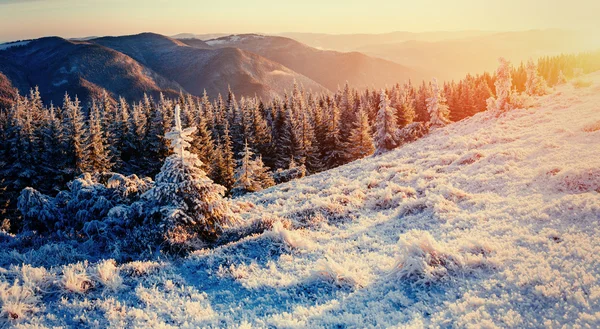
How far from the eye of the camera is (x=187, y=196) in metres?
11.8

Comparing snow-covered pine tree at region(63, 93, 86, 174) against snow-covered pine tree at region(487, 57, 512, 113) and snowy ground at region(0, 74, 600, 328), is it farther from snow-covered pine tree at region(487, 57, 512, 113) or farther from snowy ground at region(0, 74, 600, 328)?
snow-covered pine tree at region(487, 57, 512, 113)

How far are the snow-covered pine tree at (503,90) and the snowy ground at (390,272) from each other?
2363 cm

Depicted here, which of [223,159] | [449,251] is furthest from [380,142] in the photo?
[449,251]

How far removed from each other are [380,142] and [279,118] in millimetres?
26824

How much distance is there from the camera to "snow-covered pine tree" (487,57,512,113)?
34938 millimetres

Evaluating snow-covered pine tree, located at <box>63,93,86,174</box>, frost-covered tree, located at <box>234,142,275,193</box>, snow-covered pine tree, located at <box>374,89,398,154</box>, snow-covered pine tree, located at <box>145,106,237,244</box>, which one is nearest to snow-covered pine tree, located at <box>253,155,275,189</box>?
frost-covered tree, located at <box>234,142,275,193</box>

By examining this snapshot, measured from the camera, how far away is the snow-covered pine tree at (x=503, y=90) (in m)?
34.9

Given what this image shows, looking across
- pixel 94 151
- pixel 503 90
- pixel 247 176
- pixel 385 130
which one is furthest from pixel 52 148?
pixel 503 90

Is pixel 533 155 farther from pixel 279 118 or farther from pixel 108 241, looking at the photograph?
pixel 279 118

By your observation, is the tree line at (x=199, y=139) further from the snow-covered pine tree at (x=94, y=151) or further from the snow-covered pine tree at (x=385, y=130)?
the snow-covered pine tree at (x=385, y=130)

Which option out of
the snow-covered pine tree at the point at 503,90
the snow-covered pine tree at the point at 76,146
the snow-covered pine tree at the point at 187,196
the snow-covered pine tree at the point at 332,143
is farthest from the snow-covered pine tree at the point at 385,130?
the snow-covered pine tree at the point at 76,146

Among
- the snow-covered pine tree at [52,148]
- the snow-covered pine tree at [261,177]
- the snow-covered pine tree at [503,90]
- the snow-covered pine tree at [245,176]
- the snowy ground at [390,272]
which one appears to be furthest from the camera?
the snow-covered pine tree at [52,148]

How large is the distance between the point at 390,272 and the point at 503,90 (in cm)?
3573

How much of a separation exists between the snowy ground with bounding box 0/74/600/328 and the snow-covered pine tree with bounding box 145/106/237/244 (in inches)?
49.0
